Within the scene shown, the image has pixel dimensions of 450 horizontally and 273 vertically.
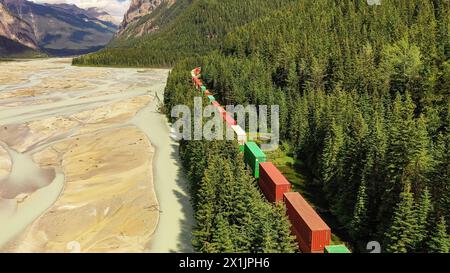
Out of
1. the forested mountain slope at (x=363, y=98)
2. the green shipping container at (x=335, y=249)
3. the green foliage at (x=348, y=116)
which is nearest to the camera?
the green shipping container at (x=335, y=249)

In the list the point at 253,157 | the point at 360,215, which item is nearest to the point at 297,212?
the point at 360,215

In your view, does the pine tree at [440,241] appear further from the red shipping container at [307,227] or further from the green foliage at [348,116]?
the red shipping container at [307,227]

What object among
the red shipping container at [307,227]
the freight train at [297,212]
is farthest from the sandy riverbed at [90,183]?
the red shipping container at [307,227]

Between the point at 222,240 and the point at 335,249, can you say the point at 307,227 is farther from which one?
the point at 222,240

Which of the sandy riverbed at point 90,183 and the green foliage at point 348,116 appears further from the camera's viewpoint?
the sandy riverbed at point 90,183

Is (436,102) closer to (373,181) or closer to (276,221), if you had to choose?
(373,181)

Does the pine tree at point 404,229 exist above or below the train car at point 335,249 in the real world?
above
